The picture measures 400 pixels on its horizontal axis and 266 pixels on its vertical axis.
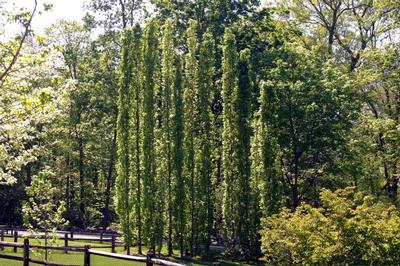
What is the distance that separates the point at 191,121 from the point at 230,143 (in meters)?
2.30

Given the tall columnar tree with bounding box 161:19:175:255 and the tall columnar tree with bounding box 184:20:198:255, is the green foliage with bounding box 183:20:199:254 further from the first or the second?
the tall columnar tree with bounding box 161:19:175:255

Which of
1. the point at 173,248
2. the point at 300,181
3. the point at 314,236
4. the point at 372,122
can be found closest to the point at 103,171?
the point at 173,248

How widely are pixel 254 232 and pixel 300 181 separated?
3.93m

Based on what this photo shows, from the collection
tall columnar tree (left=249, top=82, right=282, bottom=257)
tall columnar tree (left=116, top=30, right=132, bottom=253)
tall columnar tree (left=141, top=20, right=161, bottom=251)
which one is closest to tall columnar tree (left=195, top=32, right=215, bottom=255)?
tall columnar tree (left=141, top=20, right=161, bottom=251)

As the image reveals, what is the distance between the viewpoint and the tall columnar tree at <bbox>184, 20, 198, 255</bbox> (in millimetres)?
22828

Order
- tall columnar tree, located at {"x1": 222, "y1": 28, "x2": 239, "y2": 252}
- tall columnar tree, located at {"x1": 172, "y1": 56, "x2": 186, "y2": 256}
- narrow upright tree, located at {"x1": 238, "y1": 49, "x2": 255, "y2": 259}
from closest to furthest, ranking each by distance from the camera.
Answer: narrow upright tree, located at {"x1": 238, "y1": 49, "x2": 255, "y2": 259} < tall columnar tree, located at {"x1": 222, "y1": 28, "x2": 239, "y2": 252} < tall columnar tree, located at {"x1": 172, "y1": 56, "x2": 186, "y2": 256}

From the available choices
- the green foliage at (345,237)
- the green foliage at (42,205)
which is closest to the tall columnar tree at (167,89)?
the green foliage at (42,205)

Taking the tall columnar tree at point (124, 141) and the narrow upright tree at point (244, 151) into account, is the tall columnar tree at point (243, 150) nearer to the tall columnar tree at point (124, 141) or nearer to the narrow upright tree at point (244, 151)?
the narrow upright tree at point (244, 151)

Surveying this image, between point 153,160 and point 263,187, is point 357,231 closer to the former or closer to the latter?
point 263,187

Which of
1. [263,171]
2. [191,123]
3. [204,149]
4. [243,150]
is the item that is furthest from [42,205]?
A: [243,150]

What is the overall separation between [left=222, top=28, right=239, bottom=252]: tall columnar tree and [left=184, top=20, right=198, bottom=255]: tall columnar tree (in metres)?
1.56

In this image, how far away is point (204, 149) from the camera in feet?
77.5

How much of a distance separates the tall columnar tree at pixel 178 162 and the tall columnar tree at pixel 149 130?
997 millimetres

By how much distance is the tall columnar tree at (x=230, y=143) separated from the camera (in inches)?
866
